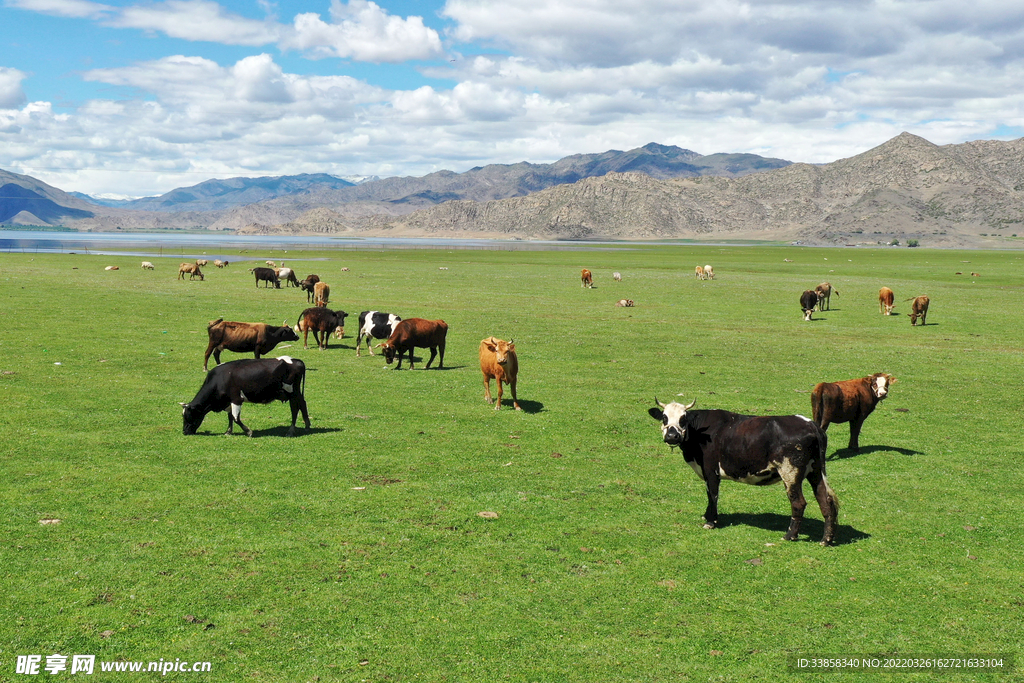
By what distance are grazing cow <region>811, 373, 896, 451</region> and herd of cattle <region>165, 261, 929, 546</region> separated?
2 centimetres

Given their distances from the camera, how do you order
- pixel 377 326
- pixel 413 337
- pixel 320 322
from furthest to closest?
pixel 320 322 → pixel 377 326 → pixel 413 337

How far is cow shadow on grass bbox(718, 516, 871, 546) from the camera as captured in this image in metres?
11.1

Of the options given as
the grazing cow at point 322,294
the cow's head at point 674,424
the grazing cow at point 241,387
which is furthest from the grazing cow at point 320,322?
the cow's head at point 674,424

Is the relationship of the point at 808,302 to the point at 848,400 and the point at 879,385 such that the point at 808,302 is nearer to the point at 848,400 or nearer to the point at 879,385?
the point at 879,385

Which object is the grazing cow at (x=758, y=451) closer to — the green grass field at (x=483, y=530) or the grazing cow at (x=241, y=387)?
the green grass field at (x=483, y=530)

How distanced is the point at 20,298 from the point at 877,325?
4837cm

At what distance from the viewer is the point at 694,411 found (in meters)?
11.9

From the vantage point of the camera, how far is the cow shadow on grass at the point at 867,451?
15562 mm

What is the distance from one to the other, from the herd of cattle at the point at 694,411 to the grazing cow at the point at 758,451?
15 millimetres

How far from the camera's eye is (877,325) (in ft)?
123

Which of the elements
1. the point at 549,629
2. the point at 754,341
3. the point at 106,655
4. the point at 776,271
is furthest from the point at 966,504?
the point at 776,271

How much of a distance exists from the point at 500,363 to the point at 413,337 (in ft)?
21.3

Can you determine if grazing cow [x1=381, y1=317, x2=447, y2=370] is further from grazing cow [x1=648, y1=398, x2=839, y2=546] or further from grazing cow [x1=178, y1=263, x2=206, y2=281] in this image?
grazing cow [x1=178, y1=263, x2=206, y2=281]

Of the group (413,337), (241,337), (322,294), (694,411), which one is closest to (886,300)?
(413,337)
